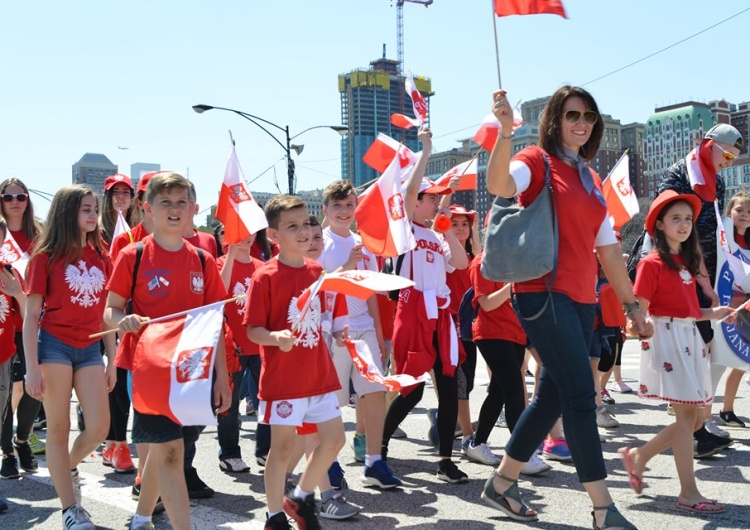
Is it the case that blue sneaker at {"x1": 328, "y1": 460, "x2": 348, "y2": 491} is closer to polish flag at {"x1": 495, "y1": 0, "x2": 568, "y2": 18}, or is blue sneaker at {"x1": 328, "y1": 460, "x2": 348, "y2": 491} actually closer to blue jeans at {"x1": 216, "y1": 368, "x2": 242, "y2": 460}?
blue jeans at {"x1": 216, "y1": 368, "x2": 242, "y2": 460}

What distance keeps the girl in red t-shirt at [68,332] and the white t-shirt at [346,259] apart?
60.1 inches

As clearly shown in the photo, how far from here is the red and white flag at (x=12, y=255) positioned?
6.18 meters

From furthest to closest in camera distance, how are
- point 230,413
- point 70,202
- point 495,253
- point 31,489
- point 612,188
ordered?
point 612,188 → point 230,413 → point 31,489 → point 70,202 → point 495,253

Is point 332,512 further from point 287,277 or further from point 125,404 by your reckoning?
point 125,404

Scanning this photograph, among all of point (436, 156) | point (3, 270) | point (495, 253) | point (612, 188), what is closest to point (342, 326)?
point (495, 253)

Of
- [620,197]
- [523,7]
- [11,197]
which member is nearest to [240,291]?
[11,197]

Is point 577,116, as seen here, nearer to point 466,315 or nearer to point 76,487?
point 466,315

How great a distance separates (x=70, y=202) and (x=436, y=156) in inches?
3184

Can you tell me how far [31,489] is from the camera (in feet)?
19.6

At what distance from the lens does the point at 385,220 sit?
5797mm

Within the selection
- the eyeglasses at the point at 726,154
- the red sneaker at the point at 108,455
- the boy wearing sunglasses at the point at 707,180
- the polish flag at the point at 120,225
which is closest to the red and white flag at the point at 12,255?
the polish flag at the point at 120,225

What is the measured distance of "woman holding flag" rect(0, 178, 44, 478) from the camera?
6301mm

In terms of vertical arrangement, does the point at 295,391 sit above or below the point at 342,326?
below

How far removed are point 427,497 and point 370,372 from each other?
1.13 meters
